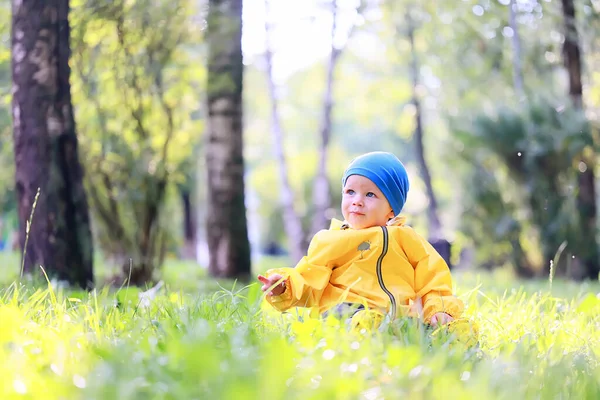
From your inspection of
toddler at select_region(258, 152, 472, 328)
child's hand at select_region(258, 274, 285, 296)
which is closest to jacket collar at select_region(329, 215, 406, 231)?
toddler at select_region(258, 152, 472, 328)

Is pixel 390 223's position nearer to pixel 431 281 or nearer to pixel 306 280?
pixel 431 281

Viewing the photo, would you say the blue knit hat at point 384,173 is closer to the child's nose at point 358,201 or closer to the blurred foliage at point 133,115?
the child's nose at point 358,201

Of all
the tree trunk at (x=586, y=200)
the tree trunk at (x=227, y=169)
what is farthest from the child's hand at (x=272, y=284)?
the tree trunk at (x=586, y=200)

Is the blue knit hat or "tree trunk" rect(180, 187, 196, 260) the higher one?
the blue knit hat

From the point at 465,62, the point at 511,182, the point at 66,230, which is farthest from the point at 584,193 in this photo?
the point at 66,230

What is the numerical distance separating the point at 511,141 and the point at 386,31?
658 centimetres

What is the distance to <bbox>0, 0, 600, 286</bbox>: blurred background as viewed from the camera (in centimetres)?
466

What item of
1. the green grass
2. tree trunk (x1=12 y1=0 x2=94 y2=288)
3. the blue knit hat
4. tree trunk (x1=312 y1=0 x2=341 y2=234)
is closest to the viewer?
the green grass

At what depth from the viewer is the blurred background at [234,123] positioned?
4656mm

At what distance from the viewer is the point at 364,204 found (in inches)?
119

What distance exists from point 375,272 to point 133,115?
3.48 m

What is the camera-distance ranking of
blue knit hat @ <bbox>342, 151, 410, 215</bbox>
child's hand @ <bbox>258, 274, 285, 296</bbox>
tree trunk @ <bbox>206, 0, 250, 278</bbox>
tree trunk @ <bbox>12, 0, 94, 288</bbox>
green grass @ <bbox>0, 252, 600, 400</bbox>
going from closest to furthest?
green grass @ <bbox>0, 252, 600, 400</bbox>
child's hand @ <bbox>258, 274, 285, 296</bbox>
blue knit hat @ <bbox>342, 151, 410, 215</bbox>
tree trunk @ <bbox>12, 0, 94, 288</bbox>
tree trunk @ <bbox>206, 0, 250, 278</bbox>

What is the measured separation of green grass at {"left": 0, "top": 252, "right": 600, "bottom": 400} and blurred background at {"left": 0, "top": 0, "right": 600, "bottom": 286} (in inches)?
49.6

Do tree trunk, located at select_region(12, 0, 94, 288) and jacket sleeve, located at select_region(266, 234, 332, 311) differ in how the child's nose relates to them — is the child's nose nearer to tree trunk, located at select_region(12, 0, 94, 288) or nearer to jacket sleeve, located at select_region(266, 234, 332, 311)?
jacket sleeve, located at select_region(266, 234, 332, 311)
